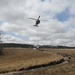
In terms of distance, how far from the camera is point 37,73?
60000 millimetres

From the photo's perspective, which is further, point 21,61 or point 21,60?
point 21,60

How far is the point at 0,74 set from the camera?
193 ft

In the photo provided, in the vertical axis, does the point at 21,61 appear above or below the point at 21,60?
below

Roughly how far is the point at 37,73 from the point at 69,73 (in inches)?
296

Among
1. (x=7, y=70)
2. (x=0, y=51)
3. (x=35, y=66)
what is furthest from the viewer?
(x=0, y=51)

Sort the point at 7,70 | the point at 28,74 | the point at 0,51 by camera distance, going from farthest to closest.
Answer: the point at 0,51 < the point at 7,70 < the point at 28,74

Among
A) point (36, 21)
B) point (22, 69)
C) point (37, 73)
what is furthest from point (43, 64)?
point (36, 21)

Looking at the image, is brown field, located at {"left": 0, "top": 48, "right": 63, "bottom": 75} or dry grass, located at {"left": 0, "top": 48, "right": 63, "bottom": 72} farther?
dry grass, located at {"left": 0, "top": 48, "right": 63, "bottom": 72}

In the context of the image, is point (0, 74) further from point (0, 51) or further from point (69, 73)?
point (0, 51)

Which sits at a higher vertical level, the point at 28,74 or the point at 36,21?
the point at 36,21

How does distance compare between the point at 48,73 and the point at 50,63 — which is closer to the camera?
the point at 48,73

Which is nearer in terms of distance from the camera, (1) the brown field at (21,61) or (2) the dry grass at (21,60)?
(1) the brown field at (21,61)

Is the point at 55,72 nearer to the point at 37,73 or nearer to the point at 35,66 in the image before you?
the point at 37,73

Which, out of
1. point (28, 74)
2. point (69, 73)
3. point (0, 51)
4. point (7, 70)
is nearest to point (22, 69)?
point (7, 70)
